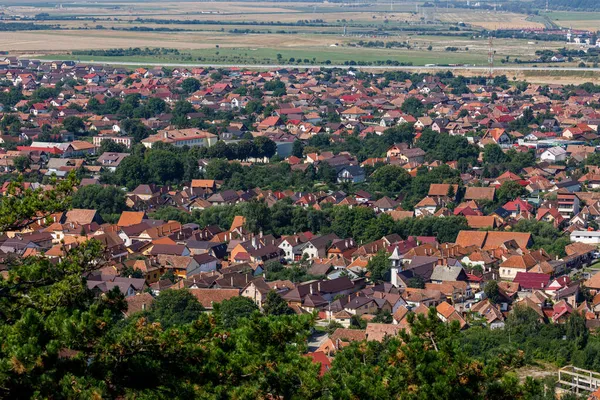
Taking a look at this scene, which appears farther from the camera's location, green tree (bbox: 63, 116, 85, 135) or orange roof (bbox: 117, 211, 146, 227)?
green tree (bbox: 63, 116, 85, 135)

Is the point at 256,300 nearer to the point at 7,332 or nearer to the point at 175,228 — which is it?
the point at 175,228

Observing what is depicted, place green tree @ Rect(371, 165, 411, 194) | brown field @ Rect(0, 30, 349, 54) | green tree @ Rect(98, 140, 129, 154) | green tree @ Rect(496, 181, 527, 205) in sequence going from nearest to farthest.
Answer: green tree @ Rect(496, 181, 527, 205), green tree @ Rect(371, 165, 411, 194), green tree @ Rect(98, 140, 129, 154), brown field @ Rect(0, 30, 349, 54)

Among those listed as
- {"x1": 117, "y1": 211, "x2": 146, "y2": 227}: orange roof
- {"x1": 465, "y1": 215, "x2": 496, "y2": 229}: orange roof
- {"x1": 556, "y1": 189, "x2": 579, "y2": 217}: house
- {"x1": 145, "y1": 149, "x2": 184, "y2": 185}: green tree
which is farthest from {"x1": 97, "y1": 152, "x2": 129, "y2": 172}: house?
{"x1": 556, "y1": 189, "x2": 579, "y2": 217}: house

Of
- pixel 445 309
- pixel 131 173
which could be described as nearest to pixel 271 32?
pixel 131 173

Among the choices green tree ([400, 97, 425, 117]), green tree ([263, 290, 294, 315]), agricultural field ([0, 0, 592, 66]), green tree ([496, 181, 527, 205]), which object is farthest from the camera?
agricultural field ([0, 0, 592, 66])

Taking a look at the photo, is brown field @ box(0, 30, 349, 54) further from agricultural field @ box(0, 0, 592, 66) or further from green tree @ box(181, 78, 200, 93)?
green tree @ box(181, 78, 200, 93)

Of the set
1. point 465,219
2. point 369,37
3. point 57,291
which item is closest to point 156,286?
point 465,219

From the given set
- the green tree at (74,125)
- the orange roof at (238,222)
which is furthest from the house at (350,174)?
the green tree at (74,125)
